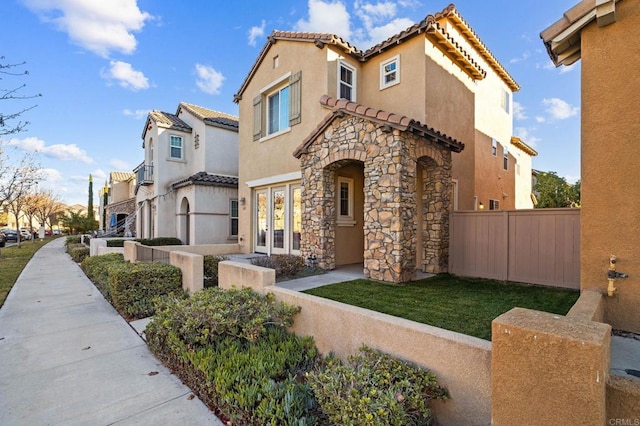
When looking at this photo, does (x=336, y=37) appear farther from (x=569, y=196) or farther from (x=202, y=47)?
(x=569, y=196)

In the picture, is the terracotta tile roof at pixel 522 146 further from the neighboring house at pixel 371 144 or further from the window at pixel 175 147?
the window at pixel 175 147

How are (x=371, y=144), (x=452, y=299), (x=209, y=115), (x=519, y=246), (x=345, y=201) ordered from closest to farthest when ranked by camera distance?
(x=452, y=299) → (x=519, y=246) → (x=371, y=144) → (x=345, y=201) → (x=209, y=115)

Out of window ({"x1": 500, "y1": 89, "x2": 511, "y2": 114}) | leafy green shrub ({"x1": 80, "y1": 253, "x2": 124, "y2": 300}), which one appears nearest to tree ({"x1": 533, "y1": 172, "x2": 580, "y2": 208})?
window ({"x1": 500, "y1": 89, "x2": 511, "y2": 114})

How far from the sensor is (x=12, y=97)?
6.54 m

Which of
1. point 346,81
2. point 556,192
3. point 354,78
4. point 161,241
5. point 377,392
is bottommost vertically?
point 377,392

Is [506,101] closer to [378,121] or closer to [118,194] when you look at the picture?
[378,121]

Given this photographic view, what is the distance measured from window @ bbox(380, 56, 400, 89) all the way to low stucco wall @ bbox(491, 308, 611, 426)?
9667 mm

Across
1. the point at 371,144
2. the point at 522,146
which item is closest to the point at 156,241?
the point at 371,144

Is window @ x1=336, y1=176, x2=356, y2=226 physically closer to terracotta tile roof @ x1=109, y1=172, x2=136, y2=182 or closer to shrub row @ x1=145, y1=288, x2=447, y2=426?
shrub row @ x1=145, y1=288, x2=447, y2=426

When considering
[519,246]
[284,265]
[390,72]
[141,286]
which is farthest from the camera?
[390,72]

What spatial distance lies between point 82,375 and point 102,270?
6678mm

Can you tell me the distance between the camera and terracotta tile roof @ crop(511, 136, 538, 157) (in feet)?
56.3

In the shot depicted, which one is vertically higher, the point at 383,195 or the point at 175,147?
the point at 175,147

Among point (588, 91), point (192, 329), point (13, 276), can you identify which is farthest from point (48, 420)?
point (13, 276)
